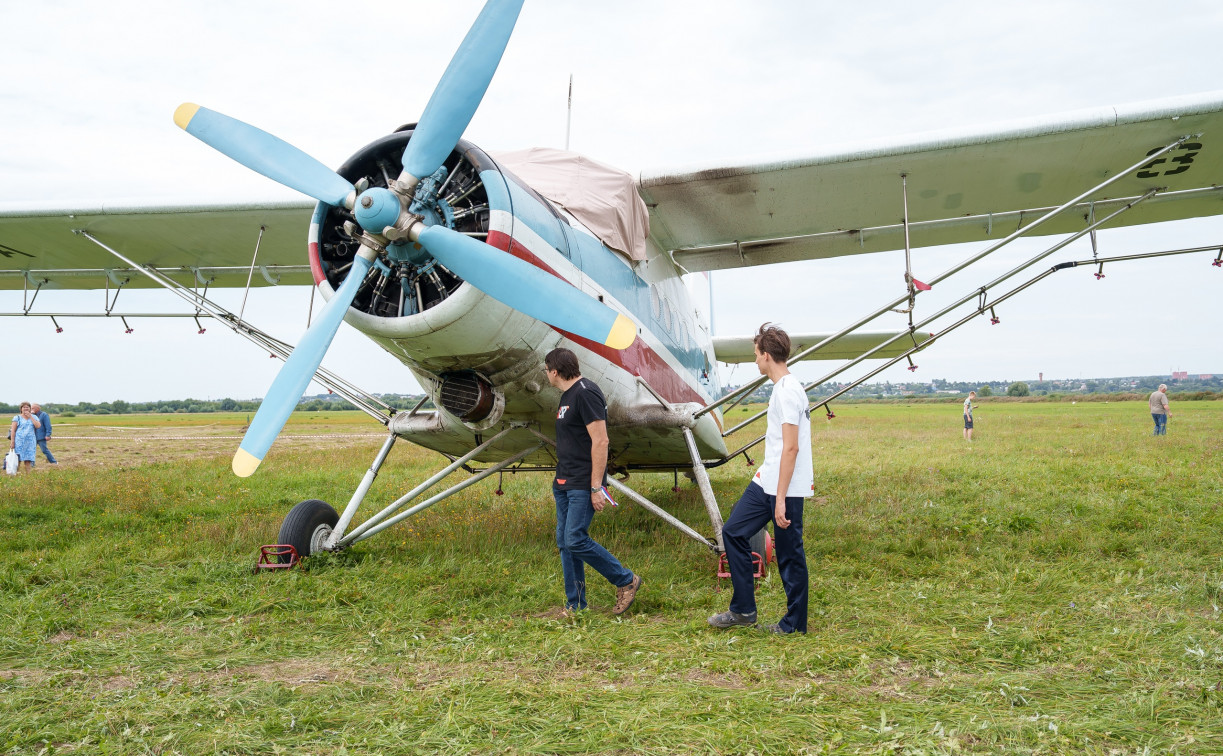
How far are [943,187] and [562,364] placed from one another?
14.9ft

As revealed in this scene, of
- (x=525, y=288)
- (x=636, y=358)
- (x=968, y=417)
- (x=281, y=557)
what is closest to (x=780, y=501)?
(x=525, y=288)

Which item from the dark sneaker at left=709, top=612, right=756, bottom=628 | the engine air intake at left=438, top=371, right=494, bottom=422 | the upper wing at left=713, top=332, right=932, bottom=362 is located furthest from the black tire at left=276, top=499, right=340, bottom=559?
the upper wing at left=713, top=332, right=932, bottom=362

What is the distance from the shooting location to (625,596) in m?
4.75

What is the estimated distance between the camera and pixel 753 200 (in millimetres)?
7109

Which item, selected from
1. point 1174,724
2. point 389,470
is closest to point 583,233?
point 1174,724

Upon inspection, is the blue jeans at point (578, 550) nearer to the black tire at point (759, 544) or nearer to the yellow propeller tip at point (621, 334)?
the yellow propeller tip at point (621, 334)

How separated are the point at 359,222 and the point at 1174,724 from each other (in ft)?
15.1

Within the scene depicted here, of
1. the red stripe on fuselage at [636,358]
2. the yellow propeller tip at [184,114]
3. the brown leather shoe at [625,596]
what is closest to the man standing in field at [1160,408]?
the red stripe on fuselage at [636,358]

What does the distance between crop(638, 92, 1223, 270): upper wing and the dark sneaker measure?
397 cm

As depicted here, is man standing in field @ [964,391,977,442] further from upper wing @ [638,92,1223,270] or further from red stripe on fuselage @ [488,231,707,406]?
red stripe on fuselage @ [488,231,707,406]

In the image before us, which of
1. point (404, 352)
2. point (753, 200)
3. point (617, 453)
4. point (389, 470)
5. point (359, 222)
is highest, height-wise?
point (753, 200)

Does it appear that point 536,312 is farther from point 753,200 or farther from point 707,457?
point 707,457

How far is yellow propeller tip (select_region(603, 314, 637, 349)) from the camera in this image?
4355 mm

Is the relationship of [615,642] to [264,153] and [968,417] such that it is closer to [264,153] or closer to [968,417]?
[264,153]
